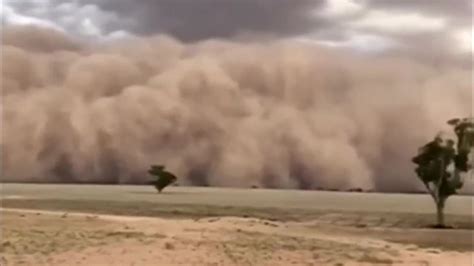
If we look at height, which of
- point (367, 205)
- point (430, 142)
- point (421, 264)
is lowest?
point (421, 264)

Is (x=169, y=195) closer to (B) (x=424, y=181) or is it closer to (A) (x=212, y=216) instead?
(A) (x=212, y=216)

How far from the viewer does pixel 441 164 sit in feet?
26.0

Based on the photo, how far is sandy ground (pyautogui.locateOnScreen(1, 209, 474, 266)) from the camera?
5.10 meters

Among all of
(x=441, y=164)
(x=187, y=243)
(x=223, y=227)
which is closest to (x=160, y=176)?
(x=223, y=227)

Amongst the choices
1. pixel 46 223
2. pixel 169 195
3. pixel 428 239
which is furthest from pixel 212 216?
pixel 428 239

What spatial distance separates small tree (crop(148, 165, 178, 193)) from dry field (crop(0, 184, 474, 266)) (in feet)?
0.41

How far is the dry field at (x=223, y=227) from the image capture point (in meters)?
5.29

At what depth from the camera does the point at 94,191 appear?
6.79 m

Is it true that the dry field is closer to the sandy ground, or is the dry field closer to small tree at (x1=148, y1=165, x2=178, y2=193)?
the sandy ground

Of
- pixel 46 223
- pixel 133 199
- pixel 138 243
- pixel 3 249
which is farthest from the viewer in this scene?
pixel 133 199

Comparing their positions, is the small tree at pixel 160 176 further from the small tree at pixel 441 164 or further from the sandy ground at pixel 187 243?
the small tree at pixel 441 164

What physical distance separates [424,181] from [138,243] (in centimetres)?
350

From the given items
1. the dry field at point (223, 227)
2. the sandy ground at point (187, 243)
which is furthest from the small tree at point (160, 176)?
the sandy ground at point (187, 243)

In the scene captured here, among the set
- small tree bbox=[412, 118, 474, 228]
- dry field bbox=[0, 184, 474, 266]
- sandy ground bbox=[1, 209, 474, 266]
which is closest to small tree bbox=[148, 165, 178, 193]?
dry field bbox=[0, 184, 474, 266]
